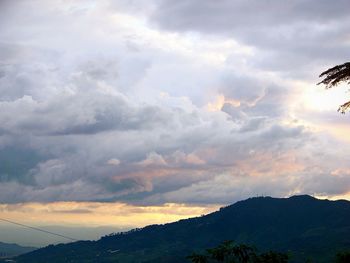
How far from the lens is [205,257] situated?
152 ft

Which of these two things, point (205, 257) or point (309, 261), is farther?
point (309, 261)

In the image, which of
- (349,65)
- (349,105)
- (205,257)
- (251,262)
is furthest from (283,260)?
(349,65)

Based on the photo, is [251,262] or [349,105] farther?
[251,262]

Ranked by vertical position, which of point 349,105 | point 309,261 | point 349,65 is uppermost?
point 349,65

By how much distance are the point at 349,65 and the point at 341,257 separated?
20555 mm

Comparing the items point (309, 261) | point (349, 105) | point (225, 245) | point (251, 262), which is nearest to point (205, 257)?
point (225, 245)

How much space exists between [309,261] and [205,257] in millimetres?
14494

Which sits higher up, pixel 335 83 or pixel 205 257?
pixel 335 83

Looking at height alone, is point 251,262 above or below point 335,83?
below

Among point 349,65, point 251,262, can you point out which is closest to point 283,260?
point 251,262

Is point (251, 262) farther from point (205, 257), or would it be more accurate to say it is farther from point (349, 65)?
point (349, 65)

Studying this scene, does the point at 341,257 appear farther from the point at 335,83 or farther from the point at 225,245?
the point at 335,83

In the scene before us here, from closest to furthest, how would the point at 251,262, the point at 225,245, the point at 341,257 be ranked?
the point at 225,245, the point at 251,262, the point at 341,257

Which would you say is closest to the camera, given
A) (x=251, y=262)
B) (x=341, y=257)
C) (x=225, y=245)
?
(x=225, y=245)
